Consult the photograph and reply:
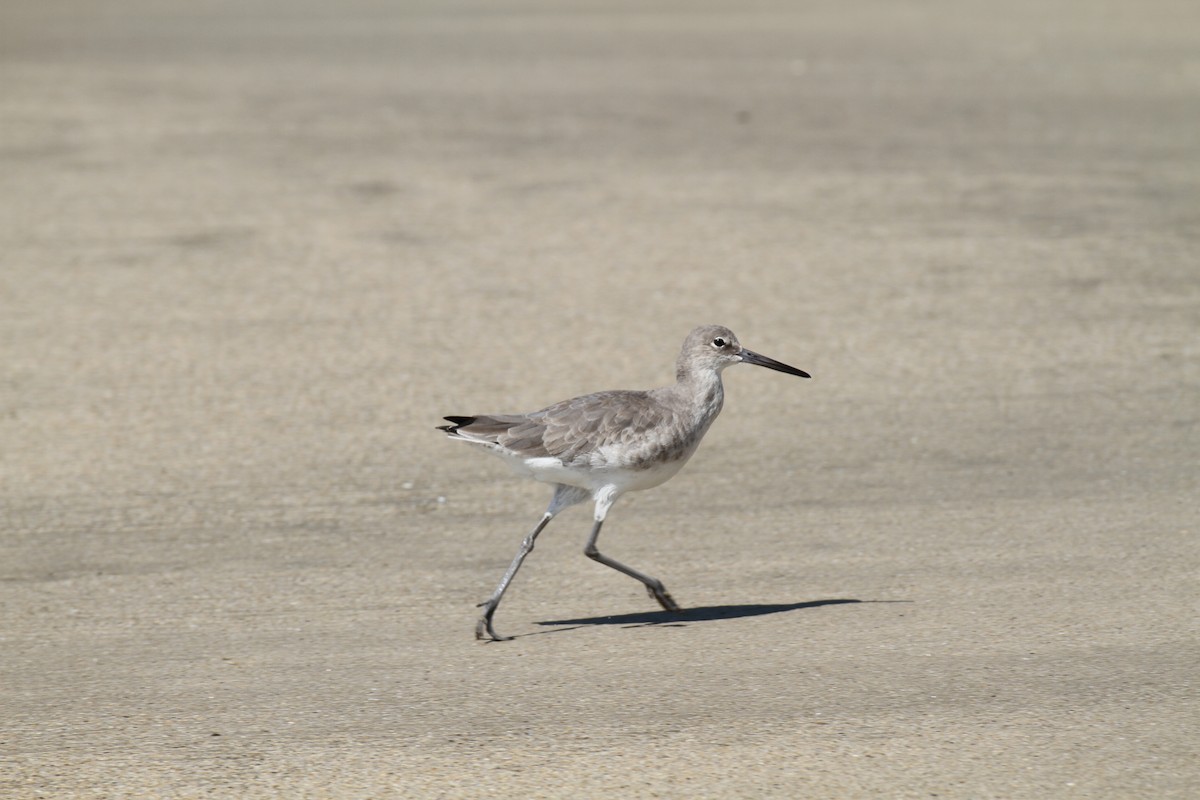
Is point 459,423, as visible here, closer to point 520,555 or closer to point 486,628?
point 520,555

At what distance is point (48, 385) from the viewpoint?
31.7 ft

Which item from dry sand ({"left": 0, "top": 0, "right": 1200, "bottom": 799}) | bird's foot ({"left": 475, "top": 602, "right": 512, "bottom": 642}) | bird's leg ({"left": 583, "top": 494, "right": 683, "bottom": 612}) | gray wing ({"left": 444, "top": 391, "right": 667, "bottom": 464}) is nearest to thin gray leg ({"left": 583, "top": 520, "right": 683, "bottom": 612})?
bird's leg ({"left": 583, "top": 494, "right": 683, "bottom": 612})

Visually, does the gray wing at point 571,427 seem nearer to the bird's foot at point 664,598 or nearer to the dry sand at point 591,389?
the bird's foot at point 664,598

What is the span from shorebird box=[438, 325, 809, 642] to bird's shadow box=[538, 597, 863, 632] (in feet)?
0.24

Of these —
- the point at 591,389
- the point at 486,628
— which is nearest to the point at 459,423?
the point at 486,628

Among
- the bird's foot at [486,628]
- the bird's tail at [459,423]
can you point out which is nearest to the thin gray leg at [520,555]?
the bird's foot at [486,628]

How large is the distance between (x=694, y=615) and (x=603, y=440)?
2.75ft

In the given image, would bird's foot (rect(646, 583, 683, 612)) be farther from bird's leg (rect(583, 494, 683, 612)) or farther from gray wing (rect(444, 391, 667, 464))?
gray wing (rect(444, 391, 667, 464))

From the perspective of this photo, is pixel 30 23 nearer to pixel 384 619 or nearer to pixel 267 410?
pixel 267 410

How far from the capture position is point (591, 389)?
962 cm

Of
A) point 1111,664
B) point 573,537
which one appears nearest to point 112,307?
point 573,537

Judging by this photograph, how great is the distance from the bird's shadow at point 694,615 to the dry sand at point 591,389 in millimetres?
29

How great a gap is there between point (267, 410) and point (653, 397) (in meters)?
3.56

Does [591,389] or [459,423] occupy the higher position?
[459,423]
